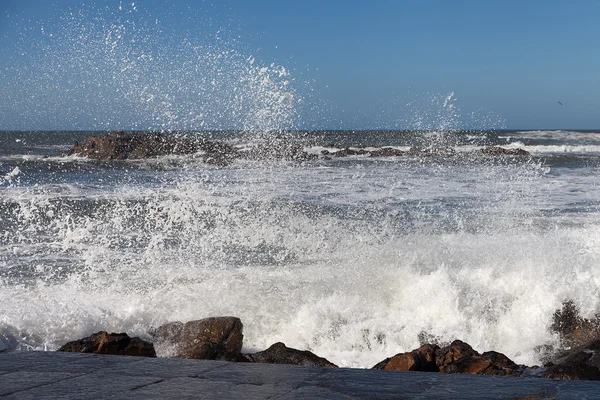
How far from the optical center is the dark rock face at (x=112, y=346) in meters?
4.64

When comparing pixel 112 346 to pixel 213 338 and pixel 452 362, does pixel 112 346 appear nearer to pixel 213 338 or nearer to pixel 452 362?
pixel 213 338

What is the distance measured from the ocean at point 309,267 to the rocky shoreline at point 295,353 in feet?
2.18

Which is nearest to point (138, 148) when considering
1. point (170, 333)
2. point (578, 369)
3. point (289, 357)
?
point (170, 333)

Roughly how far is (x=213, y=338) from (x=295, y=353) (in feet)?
2.12

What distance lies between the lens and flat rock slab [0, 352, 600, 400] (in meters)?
2.50

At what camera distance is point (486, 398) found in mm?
2432

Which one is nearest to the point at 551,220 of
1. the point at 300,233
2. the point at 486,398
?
the point at 300,233

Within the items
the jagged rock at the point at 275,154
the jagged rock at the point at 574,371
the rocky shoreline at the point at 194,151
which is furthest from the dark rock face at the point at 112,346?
the rocky shoreline at the point at 194,151

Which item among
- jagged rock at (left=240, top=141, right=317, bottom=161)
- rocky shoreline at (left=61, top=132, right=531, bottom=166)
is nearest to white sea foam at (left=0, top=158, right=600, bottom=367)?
jagged rock at (left=240, top=141, right=317, bottom=161)

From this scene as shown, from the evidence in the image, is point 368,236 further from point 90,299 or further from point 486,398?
point 486,398

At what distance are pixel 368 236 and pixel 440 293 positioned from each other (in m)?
3.08

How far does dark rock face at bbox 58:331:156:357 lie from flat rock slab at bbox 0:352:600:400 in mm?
1581

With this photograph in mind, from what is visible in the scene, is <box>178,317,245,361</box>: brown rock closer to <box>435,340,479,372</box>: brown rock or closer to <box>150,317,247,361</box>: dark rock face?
<box>150,317,247,361</box>: dark rock face

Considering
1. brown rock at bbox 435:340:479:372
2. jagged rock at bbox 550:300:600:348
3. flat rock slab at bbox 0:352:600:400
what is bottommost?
jagged rock at bbox 550:300:600:348
